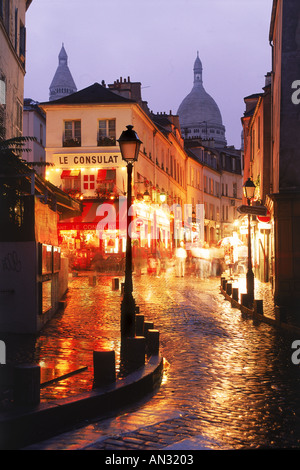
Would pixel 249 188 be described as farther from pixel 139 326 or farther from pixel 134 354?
pixel 134 354

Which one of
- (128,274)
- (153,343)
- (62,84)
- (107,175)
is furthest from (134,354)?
(62,84)

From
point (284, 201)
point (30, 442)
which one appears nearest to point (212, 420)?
point (30, 442)

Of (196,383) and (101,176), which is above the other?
(101,176)

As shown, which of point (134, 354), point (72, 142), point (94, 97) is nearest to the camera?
point (134, 354)

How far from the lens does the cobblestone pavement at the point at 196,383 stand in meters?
5.30

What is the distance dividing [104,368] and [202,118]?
506ft

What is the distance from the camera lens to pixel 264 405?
643 centimetres

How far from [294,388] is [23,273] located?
5.73 meters

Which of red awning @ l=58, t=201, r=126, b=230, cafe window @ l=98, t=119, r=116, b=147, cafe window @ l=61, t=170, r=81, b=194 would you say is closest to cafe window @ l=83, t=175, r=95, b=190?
cafe window @ l=61, t=170, r=81, b=194

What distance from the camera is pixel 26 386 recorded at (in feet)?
18.7

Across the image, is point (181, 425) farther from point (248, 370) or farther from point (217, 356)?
point (217, 356)

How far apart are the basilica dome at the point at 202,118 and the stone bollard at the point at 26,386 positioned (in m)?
148

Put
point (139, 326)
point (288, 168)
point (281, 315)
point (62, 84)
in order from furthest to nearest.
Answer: point (62, 84)
point (288, 168)
point (281, 315)
point (139, 326)
